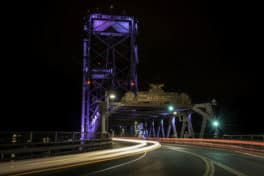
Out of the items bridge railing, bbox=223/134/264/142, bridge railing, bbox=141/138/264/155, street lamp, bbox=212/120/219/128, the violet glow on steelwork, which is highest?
the violet glow on steelwork

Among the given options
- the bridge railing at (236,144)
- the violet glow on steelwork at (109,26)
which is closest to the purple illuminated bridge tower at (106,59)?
the violet glow on steelwork at (109,26)

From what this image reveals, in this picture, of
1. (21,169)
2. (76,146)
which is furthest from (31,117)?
(21,169)

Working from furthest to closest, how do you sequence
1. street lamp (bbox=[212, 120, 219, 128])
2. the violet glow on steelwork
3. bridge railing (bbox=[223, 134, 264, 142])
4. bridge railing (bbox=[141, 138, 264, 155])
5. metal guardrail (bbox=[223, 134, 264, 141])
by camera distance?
the violet glow on steelwork, street lamp (bbox=[212, 120, 219, 128]), bridge railing (bbox=[223, 134, 264, 142]), metal guardrail (bbox=[223, 134, 264, 141]), bridge railing (bbox=[141, 138, 264, 155])

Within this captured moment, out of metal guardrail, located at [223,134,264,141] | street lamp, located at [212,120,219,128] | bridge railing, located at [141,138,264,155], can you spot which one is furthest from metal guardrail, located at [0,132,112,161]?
street lamp, located at [212,120,219,128]

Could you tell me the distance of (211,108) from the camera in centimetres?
5803

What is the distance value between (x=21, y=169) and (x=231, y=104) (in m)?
71.6

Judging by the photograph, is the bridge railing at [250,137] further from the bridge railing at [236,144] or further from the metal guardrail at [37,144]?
the metal guardrail at [37,144]

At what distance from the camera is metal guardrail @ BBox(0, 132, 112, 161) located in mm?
19766

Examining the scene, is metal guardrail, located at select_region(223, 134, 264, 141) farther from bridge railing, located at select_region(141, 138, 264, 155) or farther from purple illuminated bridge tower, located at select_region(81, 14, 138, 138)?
purple illuminated bridge tower, located at select_region(81, 14, 138, 138)

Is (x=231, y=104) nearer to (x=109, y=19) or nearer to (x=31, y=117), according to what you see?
(x=109, y=19)

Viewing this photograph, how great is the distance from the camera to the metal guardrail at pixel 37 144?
19766 millimetres

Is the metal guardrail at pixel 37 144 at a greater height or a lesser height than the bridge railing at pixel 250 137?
lesser

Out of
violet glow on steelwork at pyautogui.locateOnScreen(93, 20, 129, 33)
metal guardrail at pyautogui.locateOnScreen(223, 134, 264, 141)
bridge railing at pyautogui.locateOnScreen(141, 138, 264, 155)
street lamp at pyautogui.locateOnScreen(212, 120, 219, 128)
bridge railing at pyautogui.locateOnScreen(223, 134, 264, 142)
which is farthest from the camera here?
violet glow on steelwork at pyautogui.locateOnScreen(93, 20, 129, 33)

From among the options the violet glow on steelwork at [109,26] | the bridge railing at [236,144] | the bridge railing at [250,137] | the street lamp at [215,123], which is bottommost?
the bridge railing at [236,144]
